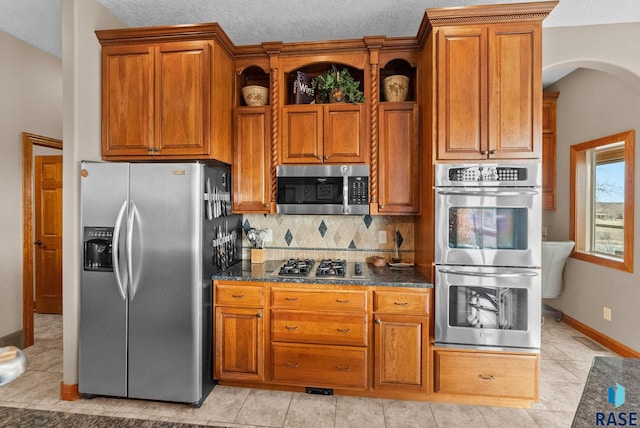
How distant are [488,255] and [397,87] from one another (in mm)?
1510

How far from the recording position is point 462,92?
2.32 m

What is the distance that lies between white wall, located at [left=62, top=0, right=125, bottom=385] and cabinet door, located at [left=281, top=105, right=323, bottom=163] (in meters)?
1.51

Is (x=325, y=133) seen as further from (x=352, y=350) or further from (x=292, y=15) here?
(x=352, y=350)

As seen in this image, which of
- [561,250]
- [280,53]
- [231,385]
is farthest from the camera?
[561,250]

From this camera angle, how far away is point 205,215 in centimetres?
242

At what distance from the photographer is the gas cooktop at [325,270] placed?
8.27 feet

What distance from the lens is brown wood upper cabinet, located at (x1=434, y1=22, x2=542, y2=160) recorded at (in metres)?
2.28

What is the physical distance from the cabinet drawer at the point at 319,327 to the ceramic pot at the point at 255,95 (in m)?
1.77

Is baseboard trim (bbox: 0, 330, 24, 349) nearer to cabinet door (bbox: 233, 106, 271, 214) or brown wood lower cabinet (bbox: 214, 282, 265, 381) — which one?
brown wood lower cabinet (bbox: 214, 282, 265, 381)

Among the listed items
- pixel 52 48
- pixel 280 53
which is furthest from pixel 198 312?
pixel 52 48

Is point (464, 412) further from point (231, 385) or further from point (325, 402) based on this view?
point (231, 385)

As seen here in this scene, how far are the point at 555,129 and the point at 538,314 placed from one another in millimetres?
2892

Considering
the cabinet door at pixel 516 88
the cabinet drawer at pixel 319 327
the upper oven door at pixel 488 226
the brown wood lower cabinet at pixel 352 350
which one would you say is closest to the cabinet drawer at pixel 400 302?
the brown wood lower cabinet at pixel 352 350

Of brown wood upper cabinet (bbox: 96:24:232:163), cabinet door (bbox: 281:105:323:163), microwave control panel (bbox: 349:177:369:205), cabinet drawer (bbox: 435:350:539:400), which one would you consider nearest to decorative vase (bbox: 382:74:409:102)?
cabinet door (bbox: 281:105:323:163)
